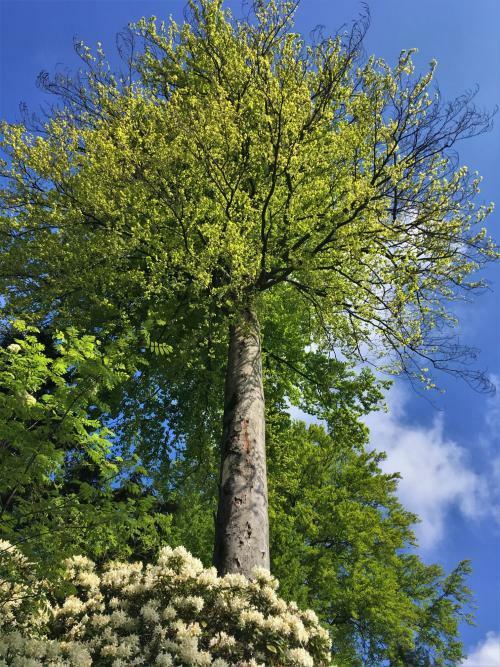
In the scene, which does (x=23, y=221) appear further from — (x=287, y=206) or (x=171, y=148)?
(x=287, y=206)

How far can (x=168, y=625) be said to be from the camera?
4129mm

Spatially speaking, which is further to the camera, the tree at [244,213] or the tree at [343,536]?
the tree at [343,536]

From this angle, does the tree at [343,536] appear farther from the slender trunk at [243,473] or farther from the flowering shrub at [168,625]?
the flowering shrub at [168,625]

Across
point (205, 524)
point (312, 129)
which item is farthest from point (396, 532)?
point (312, 129)

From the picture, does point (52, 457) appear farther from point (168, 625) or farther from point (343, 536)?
point (343, 536)

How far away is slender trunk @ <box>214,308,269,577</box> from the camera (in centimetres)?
564

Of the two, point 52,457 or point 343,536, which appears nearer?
point 52,457

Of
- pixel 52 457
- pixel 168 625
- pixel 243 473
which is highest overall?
pixel 243 473

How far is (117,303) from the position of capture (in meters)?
9.77

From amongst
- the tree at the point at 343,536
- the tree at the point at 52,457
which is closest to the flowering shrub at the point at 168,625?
the tree at the point at 52,457

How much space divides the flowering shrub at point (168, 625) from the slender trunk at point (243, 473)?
34.9 inches

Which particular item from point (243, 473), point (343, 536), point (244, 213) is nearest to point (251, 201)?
point (244, 213)

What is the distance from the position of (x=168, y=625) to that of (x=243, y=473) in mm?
2353

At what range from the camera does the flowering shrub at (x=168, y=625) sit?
12.5ft
